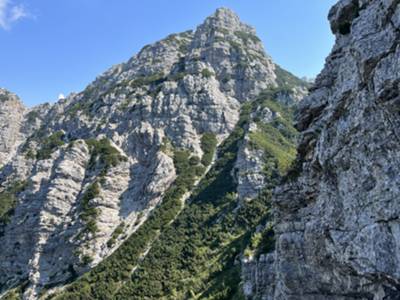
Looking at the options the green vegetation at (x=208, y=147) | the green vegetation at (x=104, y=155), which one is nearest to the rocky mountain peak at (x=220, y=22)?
the green vegetation at (x=208, y=147)

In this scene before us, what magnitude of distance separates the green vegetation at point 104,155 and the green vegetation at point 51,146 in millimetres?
12312

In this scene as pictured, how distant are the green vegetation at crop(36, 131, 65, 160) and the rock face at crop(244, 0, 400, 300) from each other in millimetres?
104657

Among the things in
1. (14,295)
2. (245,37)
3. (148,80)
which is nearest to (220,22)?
(245,37)

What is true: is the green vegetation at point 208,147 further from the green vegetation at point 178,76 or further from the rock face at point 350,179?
the rock face at point 350,179

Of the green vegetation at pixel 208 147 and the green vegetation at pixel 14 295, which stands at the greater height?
the green vegetation at pixel 208 147

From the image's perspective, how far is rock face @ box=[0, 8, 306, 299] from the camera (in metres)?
93.7

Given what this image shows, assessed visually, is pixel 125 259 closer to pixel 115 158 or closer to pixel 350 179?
pixel 115 158

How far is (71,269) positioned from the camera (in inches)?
3447

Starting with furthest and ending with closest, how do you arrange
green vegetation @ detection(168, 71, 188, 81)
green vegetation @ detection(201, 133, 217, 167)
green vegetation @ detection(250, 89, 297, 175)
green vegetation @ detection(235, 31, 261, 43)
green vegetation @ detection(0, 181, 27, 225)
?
1. green vegetation @ detection(235, 31, 261, 43)
2. green vegetation @ detection(168, 71, 188, 81)
3. green vegetation @ detection(201, 133, 217, 167)
4. green vegetation @ detection(0, 181, 27, 225)
5. green vegetation @ detection(250, 89, 297, 175)

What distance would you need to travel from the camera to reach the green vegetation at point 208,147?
113 metres

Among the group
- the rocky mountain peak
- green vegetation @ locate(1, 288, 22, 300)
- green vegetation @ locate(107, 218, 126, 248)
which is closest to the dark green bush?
the rocky mountain peak

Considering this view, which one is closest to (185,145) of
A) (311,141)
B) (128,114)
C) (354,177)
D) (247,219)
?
(128,114)

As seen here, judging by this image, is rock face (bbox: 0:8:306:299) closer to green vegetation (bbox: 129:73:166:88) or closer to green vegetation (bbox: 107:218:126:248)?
green vegetation (bbox: 107:218:126:248)

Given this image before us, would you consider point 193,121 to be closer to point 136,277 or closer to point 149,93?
point 149,93
